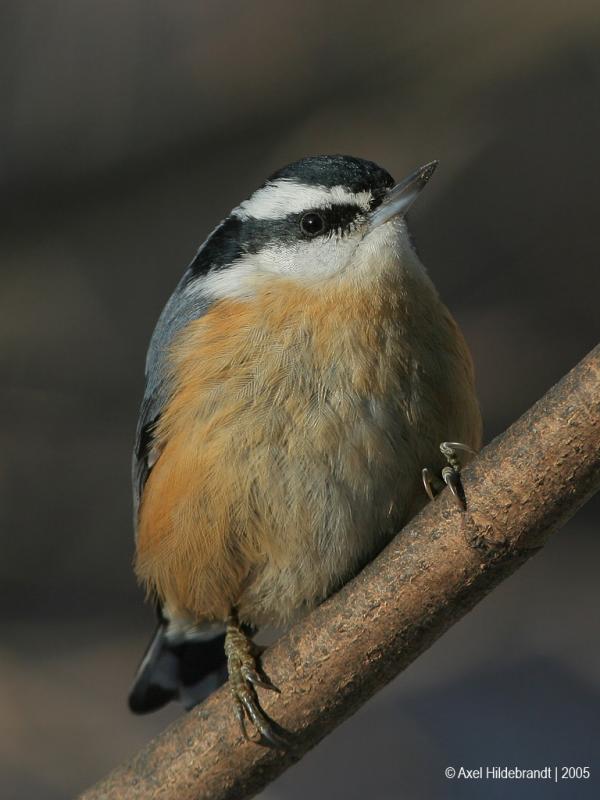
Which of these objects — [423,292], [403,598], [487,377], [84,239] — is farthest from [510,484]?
[84,239]

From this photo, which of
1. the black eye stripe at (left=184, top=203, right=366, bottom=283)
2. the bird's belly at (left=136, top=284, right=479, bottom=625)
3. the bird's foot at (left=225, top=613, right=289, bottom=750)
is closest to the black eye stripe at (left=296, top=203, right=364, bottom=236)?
the black eye stripe at (left=184, top=203, right=366, bottom=283)

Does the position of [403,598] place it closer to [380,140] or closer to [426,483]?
[426,483]

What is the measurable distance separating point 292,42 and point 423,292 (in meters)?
2.11

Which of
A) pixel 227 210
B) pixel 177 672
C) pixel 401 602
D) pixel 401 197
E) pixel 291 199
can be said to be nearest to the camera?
pixel 401 602

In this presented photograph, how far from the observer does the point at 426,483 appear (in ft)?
8.49

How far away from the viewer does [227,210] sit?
14.8 feet

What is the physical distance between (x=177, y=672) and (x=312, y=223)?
138cm

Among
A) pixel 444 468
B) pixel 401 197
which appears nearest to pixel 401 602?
pixel 444 468

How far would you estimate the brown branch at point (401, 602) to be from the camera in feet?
6.98

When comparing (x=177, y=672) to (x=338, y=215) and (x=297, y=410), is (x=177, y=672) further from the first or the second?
(x=338, y=215)

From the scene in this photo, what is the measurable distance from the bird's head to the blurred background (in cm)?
153
